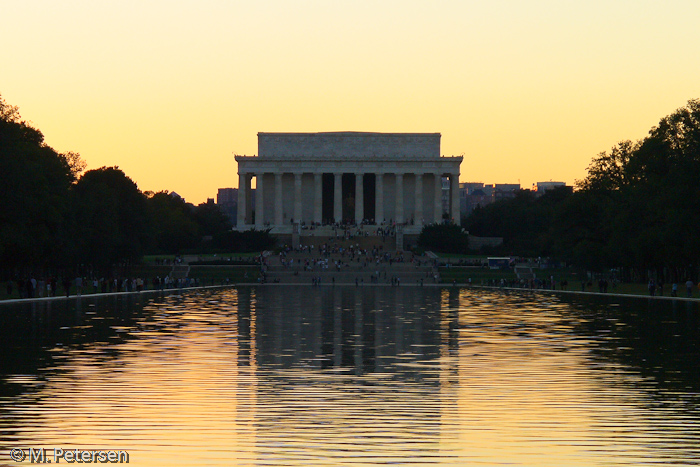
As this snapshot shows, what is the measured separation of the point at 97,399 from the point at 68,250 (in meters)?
56.2

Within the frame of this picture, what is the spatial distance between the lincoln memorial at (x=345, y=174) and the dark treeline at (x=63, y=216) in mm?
17262

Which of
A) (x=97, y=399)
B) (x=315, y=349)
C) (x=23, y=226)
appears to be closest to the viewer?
(x=97, y=399)

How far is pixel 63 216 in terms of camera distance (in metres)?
71.1

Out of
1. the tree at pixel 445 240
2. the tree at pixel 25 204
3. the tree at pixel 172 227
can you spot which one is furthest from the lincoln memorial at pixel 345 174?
the tree at pixel 25 204

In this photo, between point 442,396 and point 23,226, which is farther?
point 23,226

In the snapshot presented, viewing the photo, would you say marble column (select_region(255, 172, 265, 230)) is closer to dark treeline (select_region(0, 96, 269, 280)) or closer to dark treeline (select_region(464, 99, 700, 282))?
dark treeline (select_region(0, 96, 269, 280))

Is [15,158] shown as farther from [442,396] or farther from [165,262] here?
[442,396]

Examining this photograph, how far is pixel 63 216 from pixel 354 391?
5597cm

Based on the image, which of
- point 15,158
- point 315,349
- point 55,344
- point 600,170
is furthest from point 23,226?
point 600,170

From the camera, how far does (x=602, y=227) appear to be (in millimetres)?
83062

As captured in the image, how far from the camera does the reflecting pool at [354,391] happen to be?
1338 centimetres

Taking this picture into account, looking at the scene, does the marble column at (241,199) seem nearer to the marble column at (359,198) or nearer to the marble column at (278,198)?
the marble column at (278,198)

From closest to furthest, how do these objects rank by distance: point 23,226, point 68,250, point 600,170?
point 23,226, point 68,250, point 600,170

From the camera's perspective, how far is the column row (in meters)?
137
